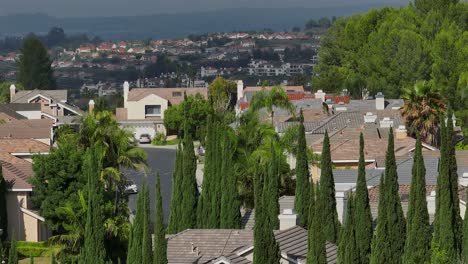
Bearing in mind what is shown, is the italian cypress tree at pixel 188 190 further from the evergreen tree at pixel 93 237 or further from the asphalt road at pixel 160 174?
the asphalt road at pixel 160 174

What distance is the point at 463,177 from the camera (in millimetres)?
53469

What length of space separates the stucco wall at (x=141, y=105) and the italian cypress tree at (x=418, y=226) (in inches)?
3473

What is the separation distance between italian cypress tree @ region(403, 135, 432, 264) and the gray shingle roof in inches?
70.8

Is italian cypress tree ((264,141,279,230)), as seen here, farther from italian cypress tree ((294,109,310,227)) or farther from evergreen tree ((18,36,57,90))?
evergreen tree ((18,36,57,90))

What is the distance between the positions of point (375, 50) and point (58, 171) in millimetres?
61624

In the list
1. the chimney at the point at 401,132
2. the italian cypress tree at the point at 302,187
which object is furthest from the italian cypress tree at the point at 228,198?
the chimney at the point at 401,132

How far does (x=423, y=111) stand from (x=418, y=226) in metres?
33.5

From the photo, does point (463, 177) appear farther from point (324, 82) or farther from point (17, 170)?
point (324, 82)

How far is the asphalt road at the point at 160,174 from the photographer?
239 ft

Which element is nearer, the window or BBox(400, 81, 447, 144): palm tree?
BBox(400, 81, 447, 144): palm tree

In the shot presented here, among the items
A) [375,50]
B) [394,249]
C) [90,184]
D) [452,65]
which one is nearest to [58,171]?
[90,184]

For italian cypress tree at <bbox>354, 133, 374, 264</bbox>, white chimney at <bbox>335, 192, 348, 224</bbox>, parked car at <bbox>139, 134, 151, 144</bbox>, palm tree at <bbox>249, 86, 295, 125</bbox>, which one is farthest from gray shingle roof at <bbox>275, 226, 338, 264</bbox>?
parked car at <bbox>139, 134, 151, 144</bbox>

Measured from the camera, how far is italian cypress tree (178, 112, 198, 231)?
52062 mm

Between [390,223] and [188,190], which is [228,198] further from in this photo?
[390,223]
